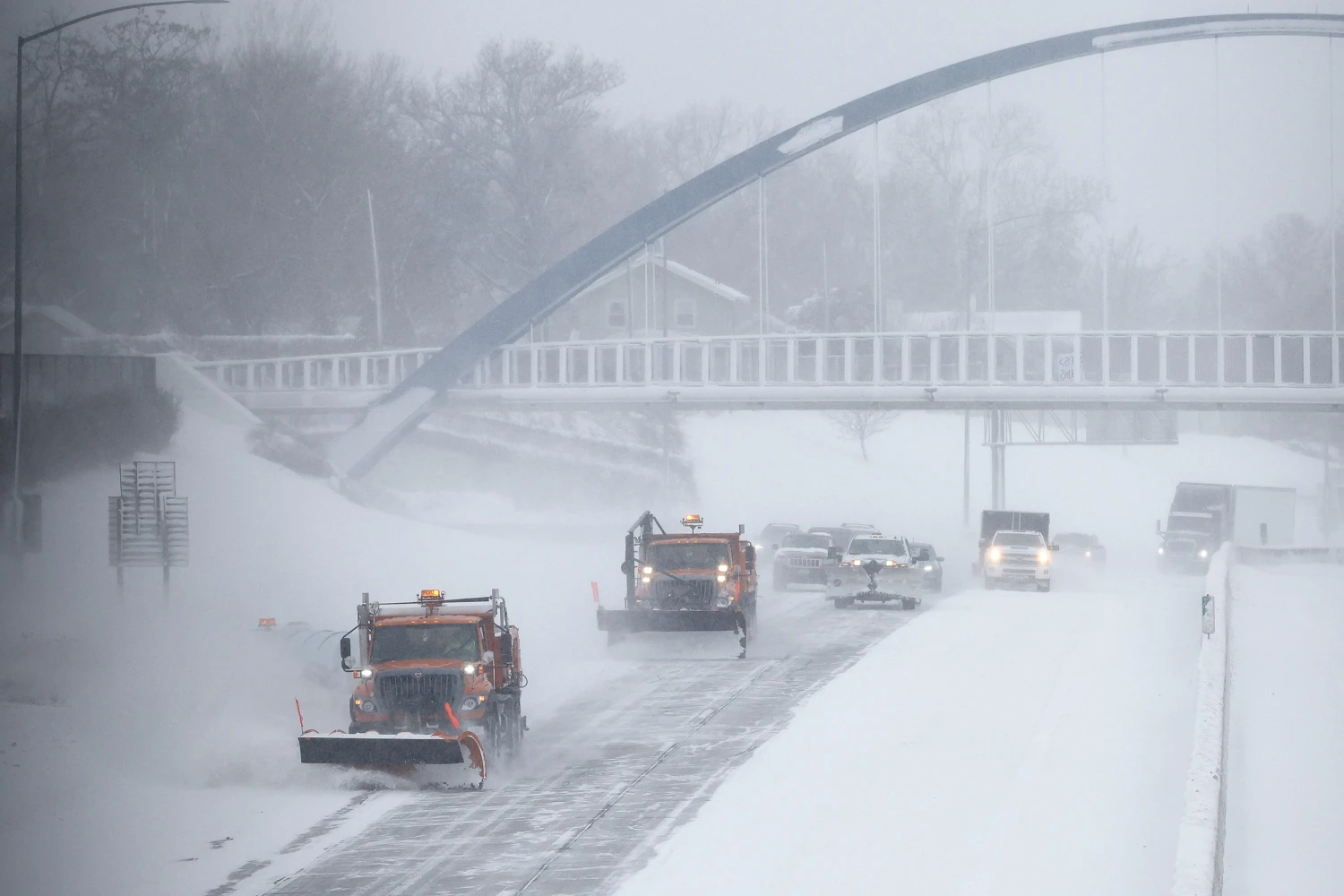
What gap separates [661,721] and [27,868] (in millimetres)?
8561

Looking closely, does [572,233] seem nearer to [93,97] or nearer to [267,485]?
[93,97]

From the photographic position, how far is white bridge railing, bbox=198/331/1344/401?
5266cm

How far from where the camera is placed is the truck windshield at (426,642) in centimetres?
1673

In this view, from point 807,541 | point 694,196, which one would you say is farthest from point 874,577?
point 694,196

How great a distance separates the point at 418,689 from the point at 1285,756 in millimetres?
10300

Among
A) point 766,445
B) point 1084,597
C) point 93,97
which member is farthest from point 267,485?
point 766,445

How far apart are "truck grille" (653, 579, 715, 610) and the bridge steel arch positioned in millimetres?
29929

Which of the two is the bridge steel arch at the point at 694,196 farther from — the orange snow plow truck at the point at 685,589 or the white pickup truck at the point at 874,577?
the orange snow plow truck at the point at 685,589

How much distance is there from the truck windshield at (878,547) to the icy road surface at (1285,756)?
286 inches

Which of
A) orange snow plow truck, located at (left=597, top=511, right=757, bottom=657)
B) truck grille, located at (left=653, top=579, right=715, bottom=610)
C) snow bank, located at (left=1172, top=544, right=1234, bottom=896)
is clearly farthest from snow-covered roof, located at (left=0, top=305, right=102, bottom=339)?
snow bank, located at (left=1172, top=544, right=1234, bottom=896)

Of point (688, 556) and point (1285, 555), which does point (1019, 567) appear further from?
point (1285, 555)

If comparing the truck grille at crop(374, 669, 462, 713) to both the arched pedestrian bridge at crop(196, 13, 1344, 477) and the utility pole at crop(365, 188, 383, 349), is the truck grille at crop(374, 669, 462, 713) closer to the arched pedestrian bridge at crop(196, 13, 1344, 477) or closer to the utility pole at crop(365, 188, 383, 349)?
the arched pedestrian bridge at crop(196, 13, 1344, 477)

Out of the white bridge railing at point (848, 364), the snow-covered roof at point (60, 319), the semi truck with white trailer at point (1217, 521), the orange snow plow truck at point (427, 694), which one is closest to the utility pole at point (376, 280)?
the white bridge railing at point (848, 364)

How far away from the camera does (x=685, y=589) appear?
26219mm
